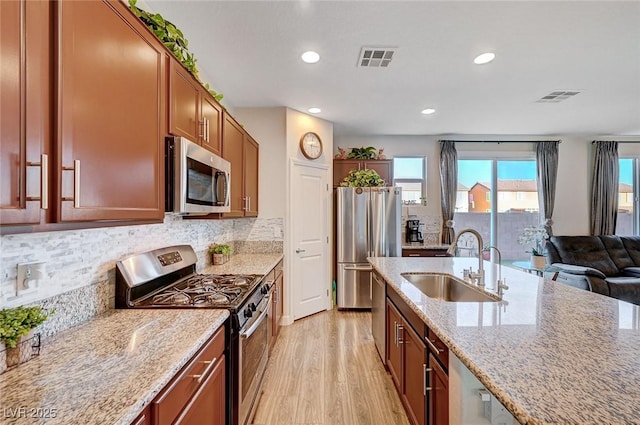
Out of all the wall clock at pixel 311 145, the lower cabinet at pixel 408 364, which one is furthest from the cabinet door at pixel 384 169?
the lower cabinet at pixel 408 364

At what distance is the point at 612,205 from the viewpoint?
5.09m

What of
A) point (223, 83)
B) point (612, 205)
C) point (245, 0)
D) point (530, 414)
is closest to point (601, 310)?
point (530, 414)

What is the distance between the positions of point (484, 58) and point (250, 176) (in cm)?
252

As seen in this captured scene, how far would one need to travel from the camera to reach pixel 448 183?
5141 millimetres

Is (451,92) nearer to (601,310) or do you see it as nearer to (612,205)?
(601,310)

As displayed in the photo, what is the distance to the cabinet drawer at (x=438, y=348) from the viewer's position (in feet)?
4.24

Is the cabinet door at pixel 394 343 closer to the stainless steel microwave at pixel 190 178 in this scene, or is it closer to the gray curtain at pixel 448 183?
the stainless steel microwave at pixel 190 178

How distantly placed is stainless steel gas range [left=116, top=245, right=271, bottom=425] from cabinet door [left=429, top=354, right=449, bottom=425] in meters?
1.00

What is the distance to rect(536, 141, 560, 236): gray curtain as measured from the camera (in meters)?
5.12

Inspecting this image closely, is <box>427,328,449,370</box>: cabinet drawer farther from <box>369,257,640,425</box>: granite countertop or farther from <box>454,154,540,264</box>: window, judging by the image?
<box>454,154,540,264</box>: window

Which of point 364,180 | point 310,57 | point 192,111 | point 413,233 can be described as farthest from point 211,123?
point 413,233

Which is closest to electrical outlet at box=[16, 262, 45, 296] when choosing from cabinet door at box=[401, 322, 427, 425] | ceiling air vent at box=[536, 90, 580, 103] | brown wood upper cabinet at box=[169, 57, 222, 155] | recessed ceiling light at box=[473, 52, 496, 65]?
brown wood upper cabinet at box=[169, 57, 222, 155]

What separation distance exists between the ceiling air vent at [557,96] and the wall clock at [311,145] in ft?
9.02

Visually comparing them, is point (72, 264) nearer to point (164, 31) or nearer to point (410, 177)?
point (164, 31)
